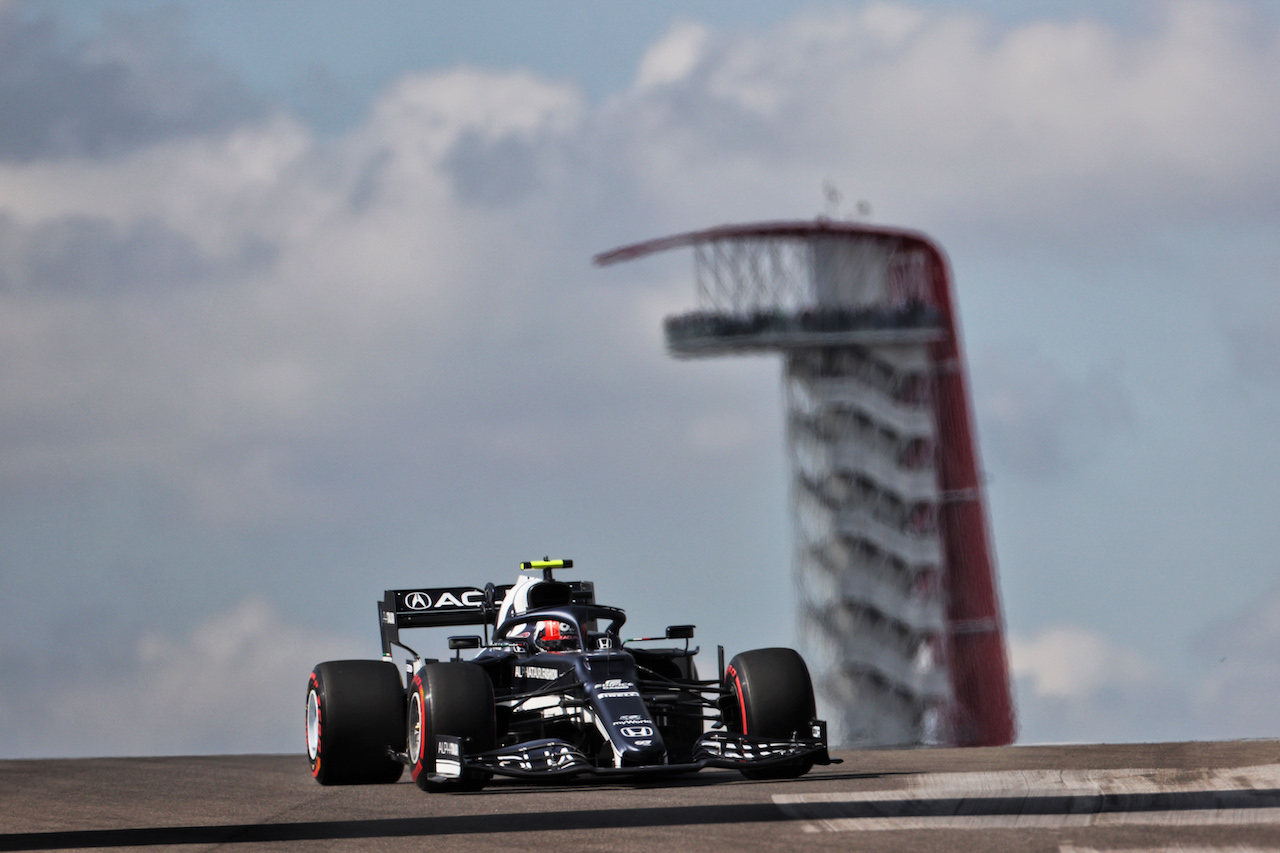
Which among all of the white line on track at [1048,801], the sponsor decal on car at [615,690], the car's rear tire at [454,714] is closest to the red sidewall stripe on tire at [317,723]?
the car's rear tire at [454,714]

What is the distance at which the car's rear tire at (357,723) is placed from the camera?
18531 mm

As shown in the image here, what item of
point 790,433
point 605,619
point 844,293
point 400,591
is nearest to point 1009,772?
point 605,619

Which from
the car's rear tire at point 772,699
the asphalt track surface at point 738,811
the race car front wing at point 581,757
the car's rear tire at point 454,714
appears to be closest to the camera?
the asphalt track surface at point 738,811

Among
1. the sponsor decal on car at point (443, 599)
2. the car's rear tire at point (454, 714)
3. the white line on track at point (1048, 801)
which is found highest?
the sponsor decal on car at point (443, 599)

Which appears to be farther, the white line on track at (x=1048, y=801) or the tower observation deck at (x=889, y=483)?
the tower observation deck at (x=889, y=483)

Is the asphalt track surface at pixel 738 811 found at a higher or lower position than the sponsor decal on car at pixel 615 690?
lower

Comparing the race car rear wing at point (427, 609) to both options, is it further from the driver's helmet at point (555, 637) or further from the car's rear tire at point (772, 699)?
the car's rear tire at point (772, 699)

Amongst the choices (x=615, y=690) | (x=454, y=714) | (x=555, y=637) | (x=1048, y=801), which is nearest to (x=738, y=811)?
(x=1048, y=801)

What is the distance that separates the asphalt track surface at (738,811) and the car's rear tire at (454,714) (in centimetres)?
26

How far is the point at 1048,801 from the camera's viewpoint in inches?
560

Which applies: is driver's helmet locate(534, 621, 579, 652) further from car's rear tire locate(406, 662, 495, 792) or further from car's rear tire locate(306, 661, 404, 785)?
car's rear tire locate(406, 662, 495, 792)

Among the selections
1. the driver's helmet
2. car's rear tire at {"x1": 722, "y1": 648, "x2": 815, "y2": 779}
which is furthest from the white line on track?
the driver's helmet

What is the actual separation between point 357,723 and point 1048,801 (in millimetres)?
7560

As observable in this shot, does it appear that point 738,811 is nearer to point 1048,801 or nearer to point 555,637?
point 1048,801
